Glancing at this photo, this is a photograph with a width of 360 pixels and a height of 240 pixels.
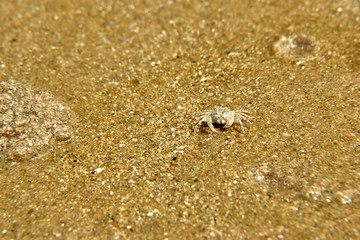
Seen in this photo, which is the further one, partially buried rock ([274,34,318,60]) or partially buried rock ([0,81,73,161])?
partially buried rock ([274,34,318,60])

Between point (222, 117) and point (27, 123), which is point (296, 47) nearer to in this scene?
point (222, 117)

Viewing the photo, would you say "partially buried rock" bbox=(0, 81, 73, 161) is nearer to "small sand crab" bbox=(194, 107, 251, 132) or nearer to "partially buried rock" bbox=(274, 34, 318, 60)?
"small sand crab" bbox=(194, 107, 251, 132)

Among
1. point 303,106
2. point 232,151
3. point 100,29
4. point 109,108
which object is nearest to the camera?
point 232,151

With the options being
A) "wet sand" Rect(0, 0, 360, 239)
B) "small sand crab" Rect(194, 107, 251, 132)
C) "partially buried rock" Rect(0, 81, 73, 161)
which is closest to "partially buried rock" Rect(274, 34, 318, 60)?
"wet sand" Rect(0, 0, 360, 239)

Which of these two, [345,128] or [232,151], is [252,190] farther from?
[345,128]

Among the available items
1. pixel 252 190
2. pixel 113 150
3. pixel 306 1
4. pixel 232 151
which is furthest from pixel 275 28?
pixel 113 150

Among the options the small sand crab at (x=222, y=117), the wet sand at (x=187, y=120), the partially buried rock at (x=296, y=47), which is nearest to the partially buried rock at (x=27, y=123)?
the wet sand at (x=187, y=120)

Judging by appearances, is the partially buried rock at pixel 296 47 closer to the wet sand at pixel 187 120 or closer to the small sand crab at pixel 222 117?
the wet sand at pixel 187 120
